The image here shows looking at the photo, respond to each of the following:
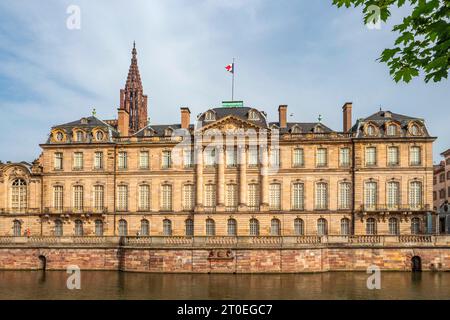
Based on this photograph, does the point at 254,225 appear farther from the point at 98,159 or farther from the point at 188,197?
the point at 98,159

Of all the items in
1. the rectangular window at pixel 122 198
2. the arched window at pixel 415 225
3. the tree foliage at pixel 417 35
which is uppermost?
the tree foliage at pixel 417 35

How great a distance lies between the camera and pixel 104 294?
25953mm

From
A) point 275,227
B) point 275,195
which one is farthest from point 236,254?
point 275,195

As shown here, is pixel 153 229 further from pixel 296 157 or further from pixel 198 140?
pixel 296 157

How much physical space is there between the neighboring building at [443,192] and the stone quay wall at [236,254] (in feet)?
87.5

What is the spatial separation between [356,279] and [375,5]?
93.9 feet

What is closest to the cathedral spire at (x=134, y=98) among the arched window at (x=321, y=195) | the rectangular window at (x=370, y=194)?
the arched window at (x=321, y=195)

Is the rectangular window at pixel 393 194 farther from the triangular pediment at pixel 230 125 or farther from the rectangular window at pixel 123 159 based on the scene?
the rectangular window at pixel 123 159

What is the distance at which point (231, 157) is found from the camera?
44188 millimetres

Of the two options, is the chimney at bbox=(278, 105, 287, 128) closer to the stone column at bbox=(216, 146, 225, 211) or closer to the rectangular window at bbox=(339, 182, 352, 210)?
the stone column at bbox=(216, 146, 225, 211)

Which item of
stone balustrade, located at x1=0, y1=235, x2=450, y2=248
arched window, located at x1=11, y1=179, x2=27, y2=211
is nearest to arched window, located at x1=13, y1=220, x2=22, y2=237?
arched window, located at x1=11, y1=179, x2=27, y2=211

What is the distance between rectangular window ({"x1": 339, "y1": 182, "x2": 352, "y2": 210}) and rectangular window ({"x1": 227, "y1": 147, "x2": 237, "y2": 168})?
36.9ft

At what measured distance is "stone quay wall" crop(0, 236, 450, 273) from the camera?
33906 millimetres

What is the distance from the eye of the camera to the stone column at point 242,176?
4347 cm
